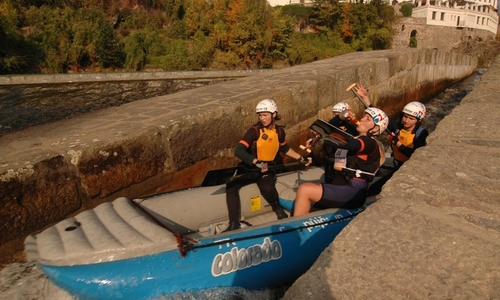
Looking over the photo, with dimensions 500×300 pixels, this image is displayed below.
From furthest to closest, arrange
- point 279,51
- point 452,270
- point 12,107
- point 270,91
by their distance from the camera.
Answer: point 279,51, point 12,107, point 270,91, point 452,270

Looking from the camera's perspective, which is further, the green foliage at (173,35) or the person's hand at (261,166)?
the green foliage at (173,35)

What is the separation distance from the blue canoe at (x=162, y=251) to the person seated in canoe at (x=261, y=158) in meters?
0.51

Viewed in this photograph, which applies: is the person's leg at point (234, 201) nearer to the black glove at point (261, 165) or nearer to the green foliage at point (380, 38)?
the black glove at point (261, 165)

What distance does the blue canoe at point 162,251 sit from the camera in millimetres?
2504

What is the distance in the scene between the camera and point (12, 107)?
41.1ft

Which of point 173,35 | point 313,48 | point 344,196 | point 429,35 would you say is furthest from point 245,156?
point 429,35

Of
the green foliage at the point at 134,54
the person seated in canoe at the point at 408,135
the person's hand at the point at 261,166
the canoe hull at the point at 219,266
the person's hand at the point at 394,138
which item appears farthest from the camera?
the green foliage at the point at 134,54

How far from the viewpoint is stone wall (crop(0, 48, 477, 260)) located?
10.9ft

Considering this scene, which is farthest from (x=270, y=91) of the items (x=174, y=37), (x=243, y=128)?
(x=174, y=37)

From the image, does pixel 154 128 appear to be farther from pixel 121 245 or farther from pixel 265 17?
pixel 265 17

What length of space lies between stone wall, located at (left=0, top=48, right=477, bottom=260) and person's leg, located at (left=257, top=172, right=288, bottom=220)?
1.15 metres

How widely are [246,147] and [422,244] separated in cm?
276

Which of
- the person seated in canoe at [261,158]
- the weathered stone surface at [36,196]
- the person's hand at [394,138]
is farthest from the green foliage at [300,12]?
the weathered stone surface at [36,196]

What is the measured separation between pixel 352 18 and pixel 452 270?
39.9 metres
